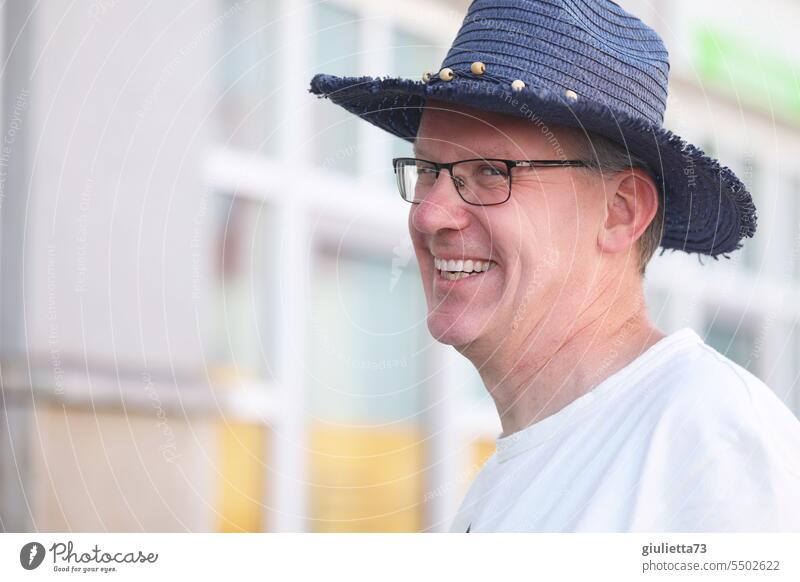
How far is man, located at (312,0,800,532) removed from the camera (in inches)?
79.8

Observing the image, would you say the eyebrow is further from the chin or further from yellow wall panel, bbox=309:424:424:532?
yellow wall panel, bbox=309:424:424:532

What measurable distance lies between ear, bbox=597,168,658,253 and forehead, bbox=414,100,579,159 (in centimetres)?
12

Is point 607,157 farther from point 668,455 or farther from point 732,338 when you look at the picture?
point 732,338

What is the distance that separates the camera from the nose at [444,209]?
2145mm

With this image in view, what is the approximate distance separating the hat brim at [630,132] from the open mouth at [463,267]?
0.28 meters

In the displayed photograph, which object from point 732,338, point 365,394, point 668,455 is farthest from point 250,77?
point 732,338

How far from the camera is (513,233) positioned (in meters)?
2.12

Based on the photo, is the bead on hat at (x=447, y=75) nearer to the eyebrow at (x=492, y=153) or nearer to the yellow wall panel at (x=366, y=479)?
the eyebrow at (x=492, y=153)

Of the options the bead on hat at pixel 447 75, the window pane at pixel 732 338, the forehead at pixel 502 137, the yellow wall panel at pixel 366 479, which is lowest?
the yellow wall panel at pixel 366 479

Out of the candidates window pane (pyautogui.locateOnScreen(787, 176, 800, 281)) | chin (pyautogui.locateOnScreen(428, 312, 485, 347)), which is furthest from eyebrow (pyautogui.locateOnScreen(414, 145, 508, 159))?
window pane (pyautogui.locateOnScreen(787, 176, 800, 281))

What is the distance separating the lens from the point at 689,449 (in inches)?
68.7

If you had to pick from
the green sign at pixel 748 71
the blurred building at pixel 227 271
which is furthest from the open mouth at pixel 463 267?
the green sign at pixel 748 71

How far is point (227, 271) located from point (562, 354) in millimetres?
3359

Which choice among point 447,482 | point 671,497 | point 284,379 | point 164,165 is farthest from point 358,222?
point 671,497
